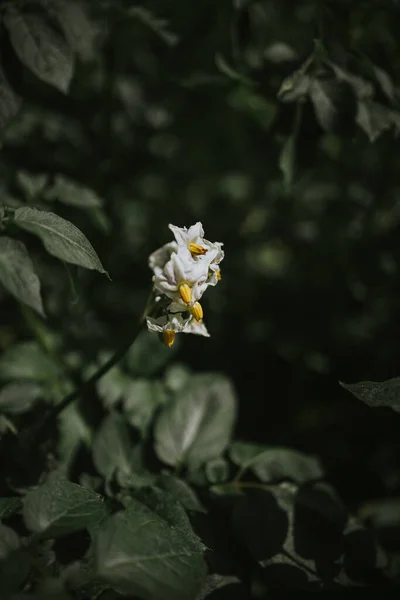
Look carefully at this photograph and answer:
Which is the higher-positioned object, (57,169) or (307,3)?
(307,3)

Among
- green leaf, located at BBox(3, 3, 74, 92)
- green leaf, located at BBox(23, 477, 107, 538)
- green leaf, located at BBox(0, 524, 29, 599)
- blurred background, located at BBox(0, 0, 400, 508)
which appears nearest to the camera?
green leaf, located at BBox(0, 524, 29, 599)

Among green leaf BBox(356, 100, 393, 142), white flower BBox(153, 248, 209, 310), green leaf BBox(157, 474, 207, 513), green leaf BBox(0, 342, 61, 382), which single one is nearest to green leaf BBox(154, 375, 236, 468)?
green leaf BBox(157, 474, 207, 513)

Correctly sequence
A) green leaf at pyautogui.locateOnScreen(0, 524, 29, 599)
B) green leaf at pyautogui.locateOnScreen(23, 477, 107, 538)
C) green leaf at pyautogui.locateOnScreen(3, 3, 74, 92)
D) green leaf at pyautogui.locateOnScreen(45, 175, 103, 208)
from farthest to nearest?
1. green leaf at pyautogui.locateOnScreen(45, 175, 103, 208)
2. green leaf at pyautogui.locateOnScreen(3, 3, 74, 92)
3. green leaf at pyautogui.locateOnScreen(23, 477, 107, 538)
4. green leaf at pyautogui.locateOnScreen(0, 524, 29, 599)

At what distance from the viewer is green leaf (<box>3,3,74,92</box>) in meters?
1.33

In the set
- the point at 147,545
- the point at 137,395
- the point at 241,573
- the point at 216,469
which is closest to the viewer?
the point at 147,545

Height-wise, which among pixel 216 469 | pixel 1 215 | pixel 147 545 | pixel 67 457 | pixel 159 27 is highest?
pixel 159 27

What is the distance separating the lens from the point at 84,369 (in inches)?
64.9

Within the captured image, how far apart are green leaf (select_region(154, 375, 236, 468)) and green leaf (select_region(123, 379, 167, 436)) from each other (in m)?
0.08

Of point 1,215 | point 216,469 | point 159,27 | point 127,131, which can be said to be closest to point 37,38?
point 159,27

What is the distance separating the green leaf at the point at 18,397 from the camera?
1422mm

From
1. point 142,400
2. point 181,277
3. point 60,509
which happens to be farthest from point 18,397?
point 181,277

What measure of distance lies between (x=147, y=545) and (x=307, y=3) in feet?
6.12

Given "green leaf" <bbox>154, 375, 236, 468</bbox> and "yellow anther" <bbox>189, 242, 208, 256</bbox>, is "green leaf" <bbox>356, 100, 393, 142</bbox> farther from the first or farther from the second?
"green leaf" <bbox>154, 375, 236, 468</bbox>

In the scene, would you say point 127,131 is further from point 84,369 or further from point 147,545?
point 147,545
